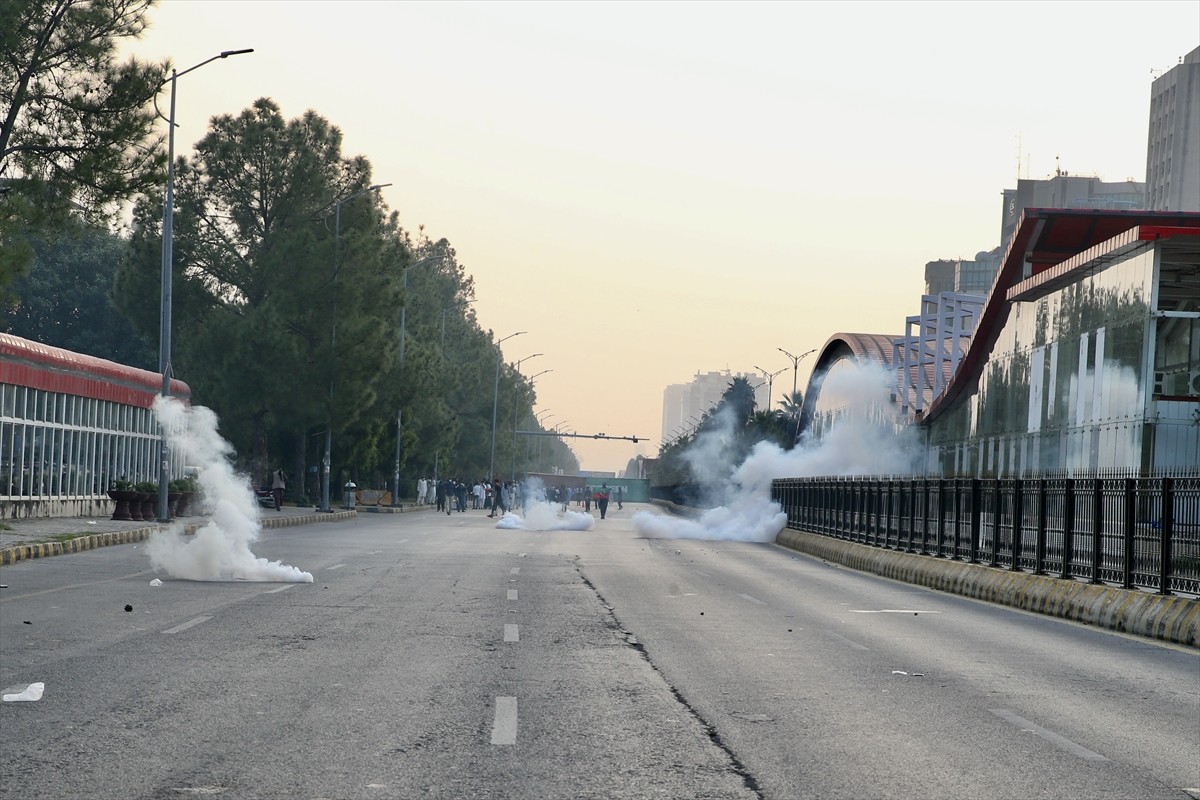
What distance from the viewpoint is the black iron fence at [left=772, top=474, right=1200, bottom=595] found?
720 inches

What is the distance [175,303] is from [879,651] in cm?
5499

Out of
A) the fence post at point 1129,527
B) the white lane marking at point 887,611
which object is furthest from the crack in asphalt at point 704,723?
the fence post at point 1129,527

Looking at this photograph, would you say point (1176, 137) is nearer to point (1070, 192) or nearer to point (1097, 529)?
point (1070, 192)

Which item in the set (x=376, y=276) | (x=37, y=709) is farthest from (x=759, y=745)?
(x=376, y=276)

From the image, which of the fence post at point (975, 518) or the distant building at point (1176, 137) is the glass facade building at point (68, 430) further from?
the distant building at point (1176, 137)

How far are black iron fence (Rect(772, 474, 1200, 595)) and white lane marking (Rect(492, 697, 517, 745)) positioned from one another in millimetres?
10383

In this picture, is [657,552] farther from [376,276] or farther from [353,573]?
[376,276]

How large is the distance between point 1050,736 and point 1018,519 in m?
14.7

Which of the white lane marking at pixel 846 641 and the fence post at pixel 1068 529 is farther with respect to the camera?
the fence post at pixel 1068 529

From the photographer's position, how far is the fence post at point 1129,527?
19.3 metres

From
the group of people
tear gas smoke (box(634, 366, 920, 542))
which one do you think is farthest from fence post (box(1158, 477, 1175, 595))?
the group of people

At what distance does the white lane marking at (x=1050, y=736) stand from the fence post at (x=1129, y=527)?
31.2 feet

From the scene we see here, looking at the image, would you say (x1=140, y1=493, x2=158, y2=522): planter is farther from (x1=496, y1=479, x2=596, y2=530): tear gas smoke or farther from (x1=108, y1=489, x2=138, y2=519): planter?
(x1=496, y1=479, x2=596, y2=530): tear gas smoke

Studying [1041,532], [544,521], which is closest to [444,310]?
[544,521]
